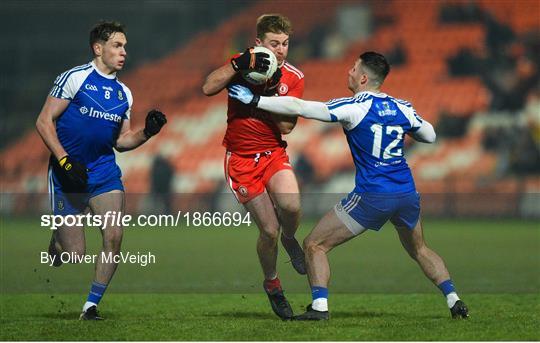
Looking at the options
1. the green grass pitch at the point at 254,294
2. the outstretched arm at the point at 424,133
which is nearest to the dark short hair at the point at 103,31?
the green grass pitch at the point at 254,294

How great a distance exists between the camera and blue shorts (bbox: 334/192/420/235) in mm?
8164

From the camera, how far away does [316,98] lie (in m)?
29.6

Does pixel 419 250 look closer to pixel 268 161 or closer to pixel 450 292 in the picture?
pixel 450 292

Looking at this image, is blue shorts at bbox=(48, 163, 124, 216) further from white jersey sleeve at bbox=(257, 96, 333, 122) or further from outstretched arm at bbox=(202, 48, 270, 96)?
white jersey sleeve at bbox=(257, 96, 333, 122)

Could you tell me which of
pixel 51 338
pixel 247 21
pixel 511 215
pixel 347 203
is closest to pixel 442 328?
pixel 347 203

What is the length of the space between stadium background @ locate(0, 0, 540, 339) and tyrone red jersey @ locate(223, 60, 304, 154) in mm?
8071

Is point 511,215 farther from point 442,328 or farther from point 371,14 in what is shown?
point 442,328

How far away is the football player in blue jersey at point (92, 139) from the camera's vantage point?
855cm

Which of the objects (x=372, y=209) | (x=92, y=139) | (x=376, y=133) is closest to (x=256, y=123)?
(x=376, y=133)

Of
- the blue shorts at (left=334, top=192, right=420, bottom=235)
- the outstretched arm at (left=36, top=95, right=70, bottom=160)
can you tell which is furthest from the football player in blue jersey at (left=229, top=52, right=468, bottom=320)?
the outstretched arm at (left=36, top=95, right=70, bottom=160)

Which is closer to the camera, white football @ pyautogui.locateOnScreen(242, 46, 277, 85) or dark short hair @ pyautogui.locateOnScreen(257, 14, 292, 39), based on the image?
white football @ pyautogui.locateOnScreen(242, 46, 277, 85)

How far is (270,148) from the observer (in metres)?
8.73

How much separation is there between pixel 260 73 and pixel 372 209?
1.33 metres

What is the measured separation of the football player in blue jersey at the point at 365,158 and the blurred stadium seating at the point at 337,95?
16825mm
